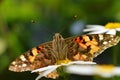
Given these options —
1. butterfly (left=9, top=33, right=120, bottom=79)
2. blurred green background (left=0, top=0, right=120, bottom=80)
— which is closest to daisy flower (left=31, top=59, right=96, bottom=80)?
butterfly (left=9, top=33, right=120, bottom=79)

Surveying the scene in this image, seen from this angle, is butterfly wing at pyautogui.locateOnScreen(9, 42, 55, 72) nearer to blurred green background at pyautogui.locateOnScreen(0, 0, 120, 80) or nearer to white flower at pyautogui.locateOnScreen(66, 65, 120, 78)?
white flower at pyautogui.locateOnScreen(66, 65, 120, 78)

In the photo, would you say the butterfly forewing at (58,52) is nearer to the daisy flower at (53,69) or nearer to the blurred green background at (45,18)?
the daisy flower at (53,69)

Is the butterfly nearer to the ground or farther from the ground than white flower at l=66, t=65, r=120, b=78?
farther from the ground

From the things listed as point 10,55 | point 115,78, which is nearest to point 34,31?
point 10,55

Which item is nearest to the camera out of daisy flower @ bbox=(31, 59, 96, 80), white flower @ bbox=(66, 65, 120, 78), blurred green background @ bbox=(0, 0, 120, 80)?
daisy flower @ bbox=(31, 59, 96, 80)

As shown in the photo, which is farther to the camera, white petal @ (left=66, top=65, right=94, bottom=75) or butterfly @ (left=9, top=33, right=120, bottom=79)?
white petal @ (left=66, top=65, right=94, bottom=75)

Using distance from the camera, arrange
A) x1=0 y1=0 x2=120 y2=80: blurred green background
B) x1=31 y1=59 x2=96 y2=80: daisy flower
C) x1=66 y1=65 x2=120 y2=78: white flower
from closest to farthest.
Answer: x1=31 y1=59 x2=96 y2=80: daisy flower < x1=66 y1=65 x2=120 y2=78: white flower < x1=0 y1=0 x2=120 y2=80: blurred green background

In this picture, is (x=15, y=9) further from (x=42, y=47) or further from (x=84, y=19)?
(x=42, y=47)

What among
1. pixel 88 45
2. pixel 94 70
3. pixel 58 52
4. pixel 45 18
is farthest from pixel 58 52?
pixel 45 18
